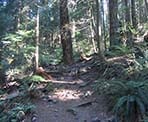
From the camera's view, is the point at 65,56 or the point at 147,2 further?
the point at 147,2

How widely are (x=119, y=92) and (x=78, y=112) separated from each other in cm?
151

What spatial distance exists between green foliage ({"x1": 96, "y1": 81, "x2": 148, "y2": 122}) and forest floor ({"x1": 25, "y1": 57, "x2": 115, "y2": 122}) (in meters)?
0.42

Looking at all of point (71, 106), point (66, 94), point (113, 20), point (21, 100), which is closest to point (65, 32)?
point (113, 20)

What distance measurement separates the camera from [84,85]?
1198 centimetres

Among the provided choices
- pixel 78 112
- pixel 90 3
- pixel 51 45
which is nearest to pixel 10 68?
pixel 90 3

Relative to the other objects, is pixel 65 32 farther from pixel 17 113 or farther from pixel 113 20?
pixel 17 113

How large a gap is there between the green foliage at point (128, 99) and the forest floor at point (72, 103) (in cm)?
42

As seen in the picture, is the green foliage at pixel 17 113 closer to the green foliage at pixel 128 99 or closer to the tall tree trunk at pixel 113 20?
the green foliage at pixel 128 99

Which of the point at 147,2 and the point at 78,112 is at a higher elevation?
the point at 147,2

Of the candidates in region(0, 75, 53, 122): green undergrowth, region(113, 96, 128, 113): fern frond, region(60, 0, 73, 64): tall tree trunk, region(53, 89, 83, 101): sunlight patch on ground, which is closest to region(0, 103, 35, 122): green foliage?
region(0, 75, 53, 122): green undergrowth

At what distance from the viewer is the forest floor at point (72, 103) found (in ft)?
31.8

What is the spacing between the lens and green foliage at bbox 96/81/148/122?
8633 mm

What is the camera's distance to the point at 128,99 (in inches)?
345

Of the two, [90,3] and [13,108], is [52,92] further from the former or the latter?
[90,3]
